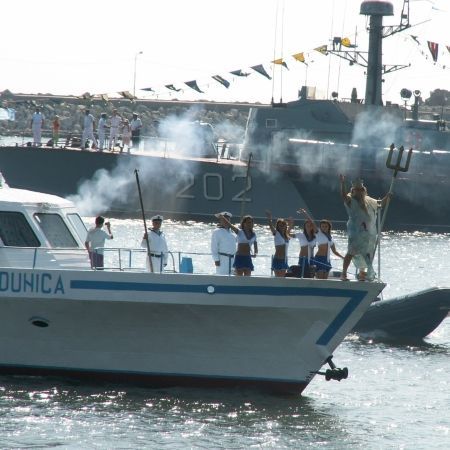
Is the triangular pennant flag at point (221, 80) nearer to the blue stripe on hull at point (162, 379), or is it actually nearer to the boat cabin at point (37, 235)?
the boat cabin at point (37, 235)

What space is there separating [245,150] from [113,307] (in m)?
35.5

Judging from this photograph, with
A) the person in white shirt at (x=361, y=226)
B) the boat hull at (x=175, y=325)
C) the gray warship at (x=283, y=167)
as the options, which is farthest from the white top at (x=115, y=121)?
the person in white shirt at (x=361, y=226)

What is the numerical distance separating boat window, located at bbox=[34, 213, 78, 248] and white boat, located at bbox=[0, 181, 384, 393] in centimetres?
18

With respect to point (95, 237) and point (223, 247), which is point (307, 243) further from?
point (95, 237)

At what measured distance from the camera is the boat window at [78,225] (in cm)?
1966

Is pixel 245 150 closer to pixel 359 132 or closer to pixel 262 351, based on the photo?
pixel 359 132

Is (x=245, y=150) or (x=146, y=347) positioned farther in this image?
(x=245, y=150)

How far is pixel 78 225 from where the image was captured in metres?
19.8

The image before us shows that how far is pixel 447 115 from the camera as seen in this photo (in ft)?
394

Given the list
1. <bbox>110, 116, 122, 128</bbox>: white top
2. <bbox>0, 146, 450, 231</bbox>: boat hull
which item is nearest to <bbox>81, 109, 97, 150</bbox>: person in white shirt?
<bbox>110, 116, 122, 128</bbox>: white top

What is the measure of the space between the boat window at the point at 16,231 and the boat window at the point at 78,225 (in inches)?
36.6

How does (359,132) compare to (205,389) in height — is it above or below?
above

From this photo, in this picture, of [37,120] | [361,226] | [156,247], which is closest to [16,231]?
[156,247]

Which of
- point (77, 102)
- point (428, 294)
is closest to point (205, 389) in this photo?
point (428, 294)
